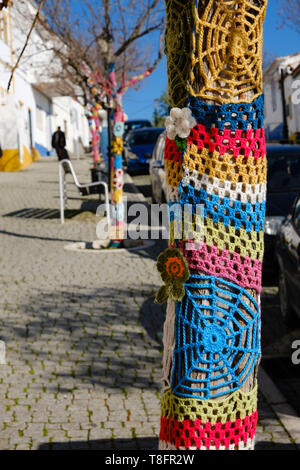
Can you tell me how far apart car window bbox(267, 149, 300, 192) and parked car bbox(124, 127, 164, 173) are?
1431 cm

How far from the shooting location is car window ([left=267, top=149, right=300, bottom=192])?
938cm

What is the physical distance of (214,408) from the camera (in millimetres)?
2533

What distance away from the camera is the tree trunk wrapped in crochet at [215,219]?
8.01 ft

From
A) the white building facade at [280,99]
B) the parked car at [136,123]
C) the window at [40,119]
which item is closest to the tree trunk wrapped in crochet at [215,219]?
the parked car at [136,123]

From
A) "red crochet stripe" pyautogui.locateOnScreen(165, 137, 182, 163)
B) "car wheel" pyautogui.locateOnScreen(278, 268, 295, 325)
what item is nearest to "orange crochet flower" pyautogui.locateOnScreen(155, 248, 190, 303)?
"red crochet stripe" pyautogui.locateOnScreen(165, 137, 182, 163)

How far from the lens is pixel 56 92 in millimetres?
40938

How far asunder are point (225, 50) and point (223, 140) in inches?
13.1

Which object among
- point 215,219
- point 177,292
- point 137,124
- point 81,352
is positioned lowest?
point 81,352

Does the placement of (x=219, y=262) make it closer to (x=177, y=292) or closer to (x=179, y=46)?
(x=177, y=292)

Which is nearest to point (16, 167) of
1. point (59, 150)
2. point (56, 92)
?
point (59, 150)

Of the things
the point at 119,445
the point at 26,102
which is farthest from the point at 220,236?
the point at 26,102

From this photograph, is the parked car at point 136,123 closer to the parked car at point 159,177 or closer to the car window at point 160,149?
the car window at point 160,149

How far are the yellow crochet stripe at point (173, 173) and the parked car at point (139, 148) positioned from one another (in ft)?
70.0
